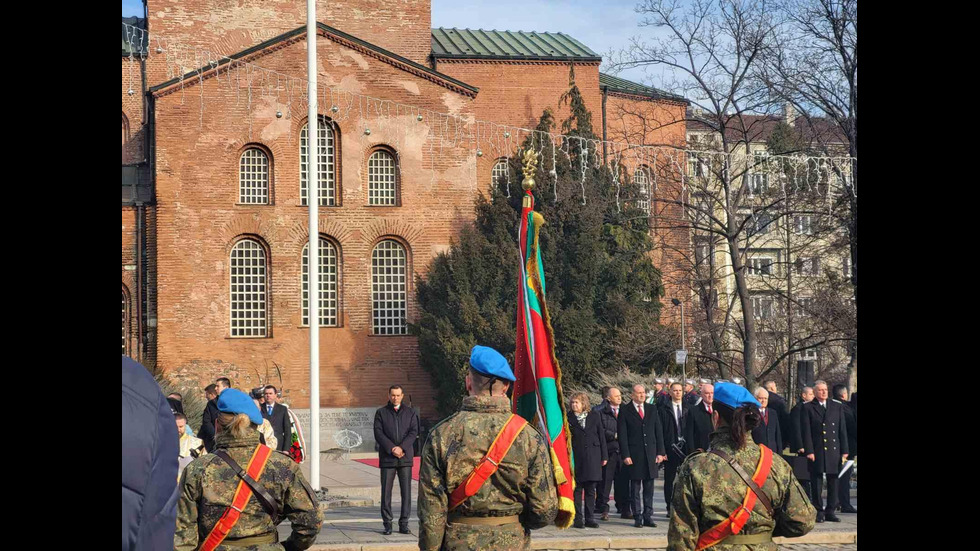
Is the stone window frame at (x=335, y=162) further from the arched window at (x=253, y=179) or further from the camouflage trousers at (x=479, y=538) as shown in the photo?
the camouflage trousers at (x=479, y=538)

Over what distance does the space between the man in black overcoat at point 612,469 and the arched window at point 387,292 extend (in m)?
19.5

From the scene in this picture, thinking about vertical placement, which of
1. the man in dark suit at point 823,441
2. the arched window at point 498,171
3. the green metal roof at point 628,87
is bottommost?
the man in dark suit at point 823,441

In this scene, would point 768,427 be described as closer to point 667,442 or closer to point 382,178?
point 667,442

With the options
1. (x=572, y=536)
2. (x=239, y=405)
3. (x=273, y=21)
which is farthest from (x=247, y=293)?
(x=239, y=405)

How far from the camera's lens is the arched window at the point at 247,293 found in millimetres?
33438

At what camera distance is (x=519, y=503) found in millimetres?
5918

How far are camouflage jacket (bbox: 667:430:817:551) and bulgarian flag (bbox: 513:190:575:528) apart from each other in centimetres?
210

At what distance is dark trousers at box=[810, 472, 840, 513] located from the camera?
15.0m

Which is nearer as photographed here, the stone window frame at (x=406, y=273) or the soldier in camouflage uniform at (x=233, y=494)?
the soldier in camouflage uniform at (x=233, y=494)

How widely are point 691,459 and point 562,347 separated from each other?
26.6 metres

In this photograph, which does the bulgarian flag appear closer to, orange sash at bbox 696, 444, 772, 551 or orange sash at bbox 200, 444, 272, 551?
orange sash at bbox 696, 444, 772, 551

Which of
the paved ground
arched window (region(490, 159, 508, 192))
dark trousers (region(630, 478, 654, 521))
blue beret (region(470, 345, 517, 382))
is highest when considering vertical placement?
arched window (region(490, 159, 508, 192))

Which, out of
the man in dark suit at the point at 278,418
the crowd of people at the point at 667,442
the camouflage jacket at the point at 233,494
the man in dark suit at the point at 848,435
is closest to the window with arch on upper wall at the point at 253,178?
the man in dark suit at the point at 278,418

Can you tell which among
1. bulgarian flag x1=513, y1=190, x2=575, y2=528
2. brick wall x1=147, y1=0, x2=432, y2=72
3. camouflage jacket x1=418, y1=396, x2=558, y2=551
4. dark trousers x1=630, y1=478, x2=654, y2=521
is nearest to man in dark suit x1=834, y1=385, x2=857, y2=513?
dark trousers x1=630, y1=478, x2=654, y2=521
